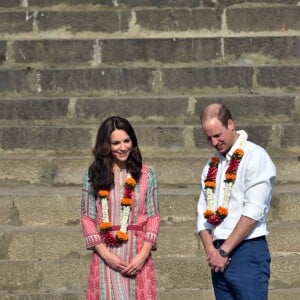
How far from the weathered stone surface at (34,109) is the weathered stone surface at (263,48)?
177 centimetres

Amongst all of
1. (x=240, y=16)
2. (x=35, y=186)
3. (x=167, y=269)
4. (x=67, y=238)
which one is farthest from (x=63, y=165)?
(x=240, y=16)

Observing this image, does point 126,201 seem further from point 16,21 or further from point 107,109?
point 16,21

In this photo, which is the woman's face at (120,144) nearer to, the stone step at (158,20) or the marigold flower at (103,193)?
the marigold flower at (103,193)

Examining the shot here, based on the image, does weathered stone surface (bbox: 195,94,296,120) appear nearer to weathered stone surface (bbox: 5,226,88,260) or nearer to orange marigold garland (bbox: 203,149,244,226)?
weathered stone surface (bbox: 5,226,88,260)

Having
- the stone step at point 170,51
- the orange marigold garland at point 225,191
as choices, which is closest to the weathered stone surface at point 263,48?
the stone step at point 170,51

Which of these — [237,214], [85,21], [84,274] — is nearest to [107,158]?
[237,214]

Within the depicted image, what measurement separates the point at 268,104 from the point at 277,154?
20.7 inches

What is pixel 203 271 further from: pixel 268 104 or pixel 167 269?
pixel 268 104

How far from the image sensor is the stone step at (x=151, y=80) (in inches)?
309

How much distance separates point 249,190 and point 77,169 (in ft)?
9.75

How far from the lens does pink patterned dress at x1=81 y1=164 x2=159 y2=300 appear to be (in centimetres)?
459

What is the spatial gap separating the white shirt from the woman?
1.40ft

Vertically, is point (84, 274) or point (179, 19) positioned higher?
point (179, 19)

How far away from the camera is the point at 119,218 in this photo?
182 inches
